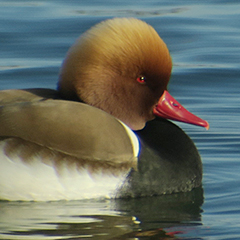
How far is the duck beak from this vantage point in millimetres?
5121

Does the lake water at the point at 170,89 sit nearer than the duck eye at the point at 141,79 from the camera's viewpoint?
Yes

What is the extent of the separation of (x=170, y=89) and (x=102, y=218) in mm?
3421

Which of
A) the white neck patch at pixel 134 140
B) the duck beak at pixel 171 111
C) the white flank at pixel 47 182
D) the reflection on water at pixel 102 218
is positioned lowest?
the reflection on water at pixel 102 218

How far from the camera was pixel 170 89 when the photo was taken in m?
7.80

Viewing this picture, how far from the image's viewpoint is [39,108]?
183 inches

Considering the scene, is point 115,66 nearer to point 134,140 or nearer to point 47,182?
point 134,140

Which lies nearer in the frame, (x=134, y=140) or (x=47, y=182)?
(x=47, y=182)

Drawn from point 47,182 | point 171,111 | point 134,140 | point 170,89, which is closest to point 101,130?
point 134,140

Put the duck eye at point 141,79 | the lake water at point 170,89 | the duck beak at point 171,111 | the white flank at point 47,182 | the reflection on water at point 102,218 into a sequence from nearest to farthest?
1. the reflection on water at point 102,218
2. the lake water at point 170,89
3. the white flank at point 47,182
4. the duck eye at point 141,79
5. the duck beak at point 171,111

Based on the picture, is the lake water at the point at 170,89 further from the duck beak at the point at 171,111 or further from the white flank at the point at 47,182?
the duck beak at the point at 171,111

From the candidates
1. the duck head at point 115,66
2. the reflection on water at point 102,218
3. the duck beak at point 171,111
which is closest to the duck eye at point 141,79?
the duck head at point 115,66

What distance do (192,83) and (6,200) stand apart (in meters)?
3.66

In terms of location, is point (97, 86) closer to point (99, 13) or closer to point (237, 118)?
point (237, 118)

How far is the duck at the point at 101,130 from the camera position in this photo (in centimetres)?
461
